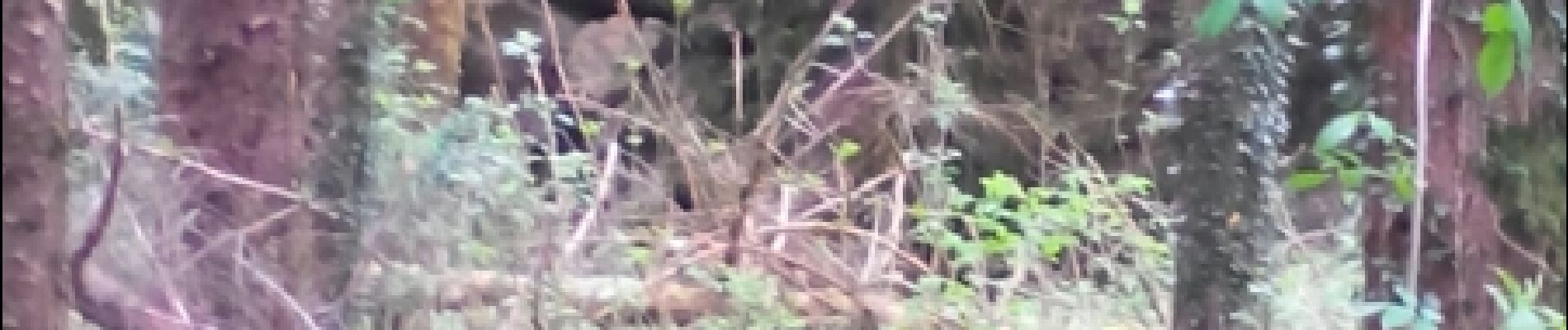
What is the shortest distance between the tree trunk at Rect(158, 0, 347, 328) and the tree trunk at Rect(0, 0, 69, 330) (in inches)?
38.8

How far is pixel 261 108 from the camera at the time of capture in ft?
7.41

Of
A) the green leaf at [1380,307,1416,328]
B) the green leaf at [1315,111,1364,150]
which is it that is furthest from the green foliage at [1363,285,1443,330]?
the green leaf at [1315,111,1364,150]

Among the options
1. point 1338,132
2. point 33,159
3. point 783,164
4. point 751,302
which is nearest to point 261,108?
point 751,302

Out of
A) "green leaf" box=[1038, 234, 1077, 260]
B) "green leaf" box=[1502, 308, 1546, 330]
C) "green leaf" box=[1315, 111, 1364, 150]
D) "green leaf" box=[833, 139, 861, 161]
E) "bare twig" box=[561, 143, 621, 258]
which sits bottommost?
"green leaf" box=[1038, 234, 1077, 260]

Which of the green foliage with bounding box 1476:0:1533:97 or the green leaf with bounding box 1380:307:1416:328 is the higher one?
the green foliage with bounding box 1476:0:1533:97

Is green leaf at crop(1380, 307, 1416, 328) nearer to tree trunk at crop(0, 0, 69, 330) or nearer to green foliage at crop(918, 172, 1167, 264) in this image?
tree trunk at crop(0, 0, 69, 330)

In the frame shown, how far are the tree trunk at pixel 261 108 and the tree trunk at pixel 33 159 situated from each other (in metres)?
0.98

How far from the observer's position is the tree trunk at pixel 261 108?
2.21m

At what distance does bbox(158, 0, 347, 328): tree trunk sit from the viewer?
221cm

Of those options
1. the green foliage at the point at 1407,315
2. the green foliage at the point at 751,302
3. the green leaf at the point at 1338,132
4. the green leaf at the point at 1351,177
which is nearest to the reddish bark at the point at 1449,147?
the green foliage at the point at 1407,315

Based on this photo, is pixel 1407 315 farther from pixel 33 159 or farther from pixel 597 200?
pixel 597 200

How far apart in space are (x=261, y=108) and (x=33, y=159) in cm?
111

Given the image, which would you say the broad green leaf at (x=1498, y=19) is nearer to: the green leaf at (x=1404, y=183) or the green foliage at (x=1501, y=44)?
the green foliage at (x=1501, y=44)

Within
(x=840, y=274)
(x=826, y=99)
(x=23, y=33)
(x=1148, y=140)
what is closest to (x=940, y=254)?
(x=840, y=274)
